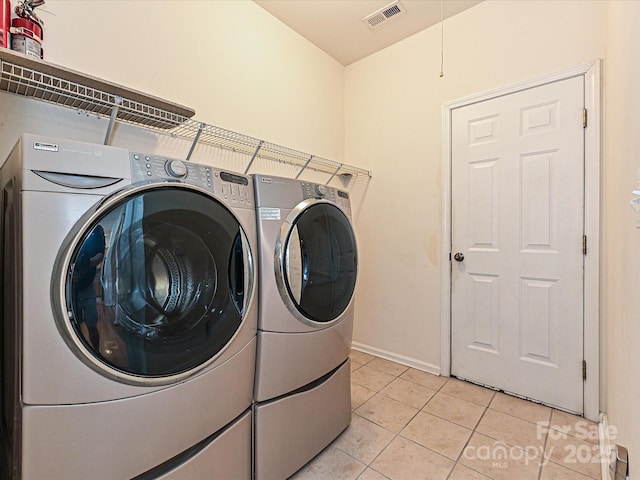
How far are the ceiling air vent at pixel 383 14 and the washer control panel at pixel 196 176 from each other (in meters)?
1.83

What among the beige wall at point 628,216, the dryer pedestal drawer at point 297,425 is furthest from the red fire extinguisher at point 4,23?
the beige wall at point 628,216

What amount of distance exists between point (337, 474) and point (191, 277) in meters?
1.12

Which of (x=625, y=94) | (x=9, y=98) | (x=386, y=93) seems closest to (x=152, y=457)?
(x=9, y=98)

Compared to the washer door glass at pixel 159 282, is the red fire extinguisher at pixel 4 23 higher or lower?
higher

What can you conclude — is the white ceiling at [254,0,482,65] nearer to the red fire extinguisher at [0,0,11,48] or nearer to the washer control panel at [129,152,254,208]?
the red fire extinguisher at [0,0,11,48]

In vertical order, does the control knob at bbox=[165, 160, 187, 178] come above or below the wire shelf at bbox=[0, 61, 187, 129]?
below

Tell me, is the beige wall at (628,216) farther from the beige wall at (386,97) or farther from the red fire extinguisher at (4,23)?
the red fire extinguisher at (4,23)

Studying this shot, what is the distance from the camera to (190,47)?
5.76 feet

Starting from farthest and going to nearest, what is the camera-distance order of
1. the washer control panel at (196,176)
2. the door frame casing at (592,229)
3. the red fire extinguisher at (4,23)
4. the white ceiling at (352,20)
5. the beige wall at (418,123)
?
the white ceiling at (352,20) → the beige wall at (418,123) → the door frame casing at (592,229) → the red fire extinguisher at (4,23) → the washer control panel at (196,176)

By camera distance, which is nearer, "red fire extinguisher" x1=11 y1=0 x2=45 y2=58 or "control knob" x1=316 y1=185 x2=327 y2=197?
"red fire extinguisher" x1=11 y1=0 x2=45 y2=58

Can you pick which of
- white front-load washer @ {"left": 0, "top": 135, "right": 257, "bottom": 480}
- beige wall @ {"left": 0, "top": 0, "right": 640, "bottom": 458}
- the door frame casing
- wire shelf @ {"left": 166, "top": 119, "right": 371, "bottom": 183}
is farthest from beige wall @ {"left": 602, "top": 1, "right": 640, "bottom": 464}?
wire shelf @ {"left": 166, "top": 119, "right": 371, "bottom": 183}

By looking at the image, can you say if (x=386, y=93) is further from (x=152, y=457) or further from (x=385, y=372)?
(x=152, y=457)

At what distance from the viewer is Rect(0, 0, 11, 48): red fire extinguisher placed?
1.04 meters

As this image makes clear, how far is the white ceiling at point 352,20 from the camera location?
208 centimetres
